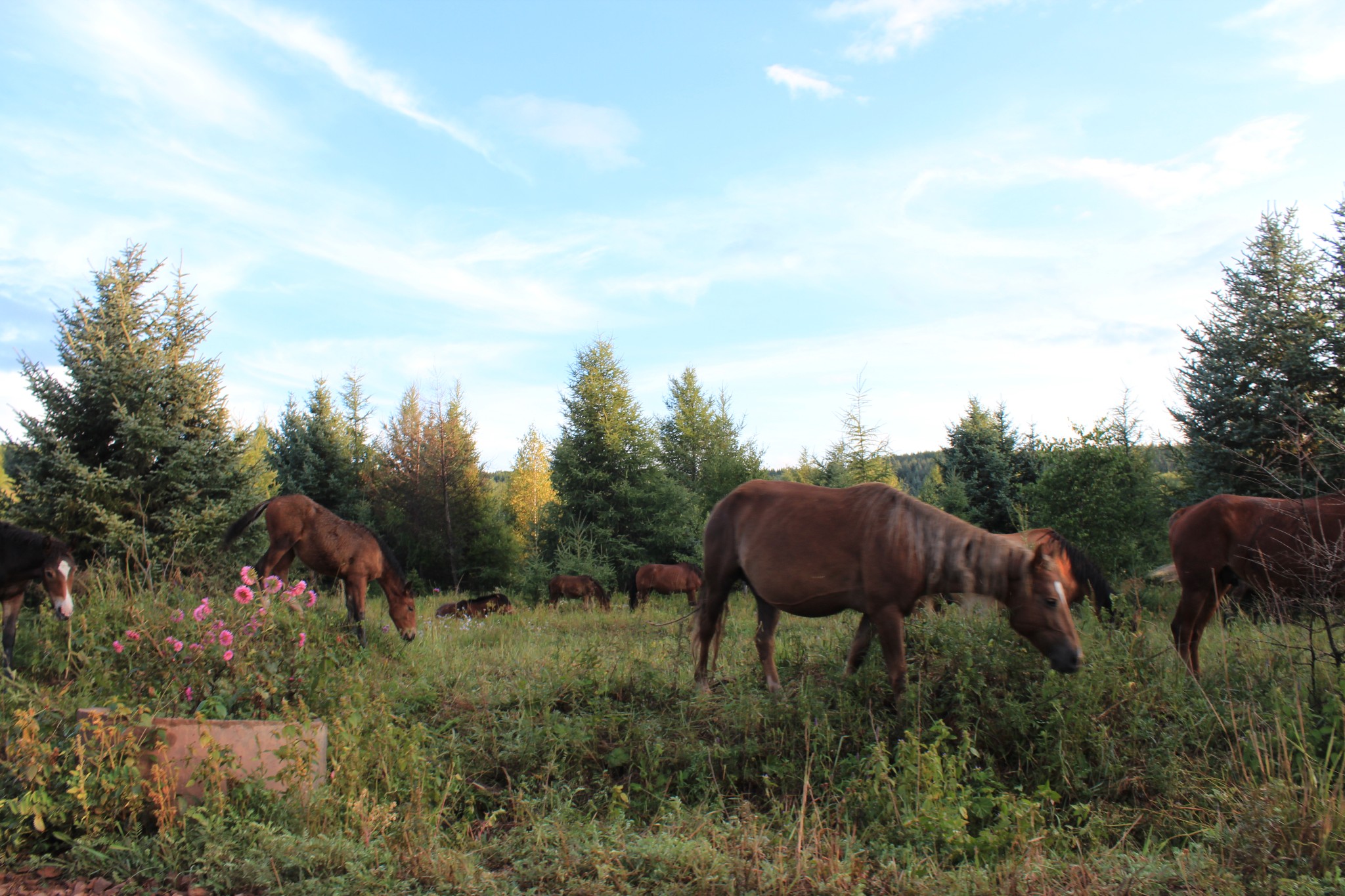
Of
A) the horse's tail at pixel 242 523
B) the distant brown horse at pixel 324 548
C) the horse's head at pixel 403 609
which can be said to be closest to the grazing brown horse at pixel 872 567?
the horse's head at pixel 403 609

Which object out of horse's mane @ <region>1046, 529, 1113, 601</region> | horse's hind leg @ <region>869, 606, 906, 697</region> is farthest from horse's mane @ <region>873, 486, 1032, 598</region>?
horse's mane @ <region>1046, 529, 1113, 601</region>

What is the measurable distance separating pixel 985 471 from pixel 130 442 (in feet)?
79.6

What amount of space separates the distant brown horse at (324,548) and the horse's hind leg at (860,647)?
654cm

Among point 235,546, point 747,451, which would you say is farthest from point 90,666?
point 747,451

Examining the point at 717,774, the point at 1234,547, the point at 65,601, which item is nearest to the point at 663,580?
the point at 65,601

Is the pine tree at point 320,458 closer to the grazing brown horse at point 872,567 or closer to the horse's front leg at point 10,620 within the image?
the horse's front leg at point 10,620

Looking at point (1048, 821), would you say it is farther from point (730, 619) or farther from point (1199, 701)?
point (730, 619)

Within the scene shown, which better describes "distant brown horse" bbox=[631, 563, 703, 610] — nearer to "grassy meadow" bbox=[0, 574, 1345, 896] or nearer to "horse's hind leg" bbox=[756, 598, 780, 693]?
"grassy meadow" bbox=[0, 574, 1345, 896]

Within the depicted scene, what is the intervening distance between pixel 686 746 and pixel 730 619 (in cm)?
942

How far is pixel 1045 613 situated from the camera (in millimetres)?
5199

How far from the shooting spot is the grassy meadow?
3.46 m

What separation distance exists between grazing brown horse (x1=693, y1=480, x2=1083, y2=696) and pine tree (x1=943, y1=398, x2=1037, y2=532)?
19.3 meters

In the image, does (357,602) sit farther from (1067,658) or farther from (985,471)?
(985,471)

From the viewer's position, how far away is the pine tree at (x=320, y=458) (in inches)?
1099
